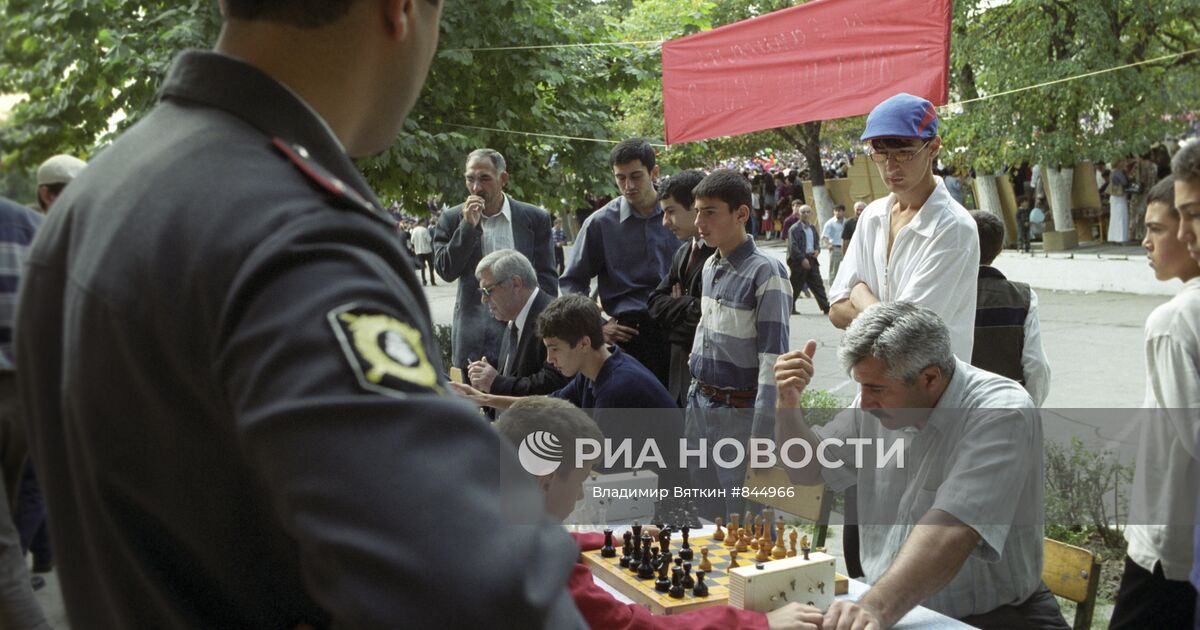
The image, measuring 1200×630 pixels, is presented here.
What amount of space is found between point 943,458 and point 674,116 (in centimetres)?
342

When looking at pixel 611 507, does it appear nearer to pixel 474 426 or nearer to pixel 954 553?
pixel 954 553

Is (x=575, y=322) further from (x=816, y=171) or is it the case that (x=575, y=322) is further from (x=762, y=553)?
(x=816, y=171)

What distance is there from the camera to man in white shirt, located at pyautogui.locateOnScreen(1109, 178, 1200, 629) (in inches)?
113

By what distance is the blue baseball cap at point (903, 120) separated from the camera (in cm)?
356

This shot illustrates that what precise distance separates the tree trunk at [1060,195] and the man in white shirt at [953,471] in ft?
55.4

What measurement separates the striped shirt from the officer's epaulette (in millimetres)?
3344

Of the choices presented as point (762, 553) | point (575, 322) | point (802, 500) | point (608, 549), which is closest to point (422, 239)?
point (575, 322)

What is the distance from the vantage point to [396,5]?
2.71ft

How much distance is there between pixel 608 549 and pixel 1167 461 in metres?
1.58

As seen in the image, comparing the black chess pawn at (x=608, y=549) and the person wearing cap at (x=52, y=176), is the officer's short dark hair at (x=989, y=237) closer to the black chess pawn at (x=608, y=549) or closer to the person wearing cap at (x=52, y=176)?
the black chess pawn at (x=608, y=549)

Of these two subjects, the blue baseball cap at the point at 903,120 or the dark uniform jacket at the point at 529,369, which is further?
the dark uniform jacket at the point at 529,369

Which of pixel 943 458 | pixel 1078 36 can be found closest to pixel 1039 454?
pixel 943 458

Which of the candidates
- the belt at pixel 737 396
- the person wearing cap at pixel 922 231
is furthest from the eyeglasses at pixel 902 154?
the belt at pixel 737 396

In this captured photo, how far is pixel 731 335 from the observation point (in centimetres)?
423
